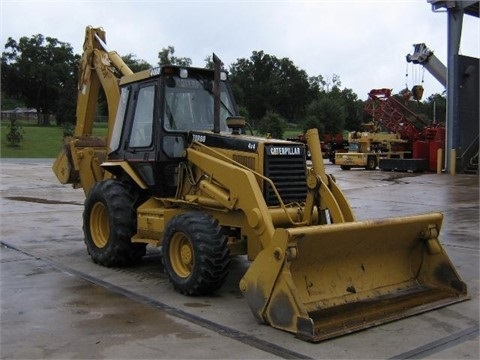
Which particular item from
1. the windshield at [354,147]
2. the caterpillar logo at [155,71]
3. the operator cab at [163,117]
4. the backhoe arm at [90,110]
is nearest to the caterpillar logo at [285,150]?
the operator cab at [163,117]

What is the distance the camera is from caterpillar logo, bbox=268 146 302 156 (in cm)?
657

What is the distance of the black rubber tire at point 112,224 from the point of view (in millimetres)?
7492

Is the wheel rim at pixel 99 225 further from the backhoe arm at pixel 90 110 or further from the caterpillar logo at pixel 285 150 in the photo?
the caterpillar logo at pixel 285 150

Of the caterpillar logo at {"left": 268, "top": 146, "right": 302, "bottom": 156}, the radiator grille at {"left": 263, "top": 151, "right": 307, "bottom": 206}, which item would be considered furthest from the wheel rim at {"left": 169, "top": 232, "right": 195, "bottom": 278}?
the caterpillar logo at {"left": 268, "top": 146, "right": 302, "bottom": 156}

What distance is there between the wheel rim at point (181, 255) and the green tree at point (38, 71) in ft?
245

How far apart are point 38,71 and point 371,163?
6044 cm

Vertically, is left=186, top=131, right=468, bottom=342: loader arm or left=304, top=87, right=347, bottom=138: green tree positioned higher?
left=304, top=87, right=347, bottom=138: green tree

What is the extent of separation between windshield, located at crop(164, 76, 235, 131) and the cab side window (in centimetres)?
25

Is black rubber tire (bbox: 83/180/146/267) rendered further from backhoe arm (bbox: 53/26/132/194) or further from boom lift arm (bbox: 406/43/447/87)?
boom lift arm (bbox: 406/43/447/87)

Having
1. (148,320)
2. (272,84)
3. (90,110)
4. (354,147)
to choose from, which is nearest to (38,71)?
(272,84)

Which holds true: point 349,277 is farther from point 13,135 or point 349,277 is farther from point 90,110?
point 13,135

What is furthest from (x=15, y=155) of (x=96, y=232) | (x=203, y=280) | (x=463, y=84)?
(x=203, y=280)

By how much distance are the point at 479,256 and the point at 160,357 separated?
6038 mm

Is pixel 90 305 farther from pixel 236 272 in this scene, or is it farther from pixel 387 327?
pixel 387 327
